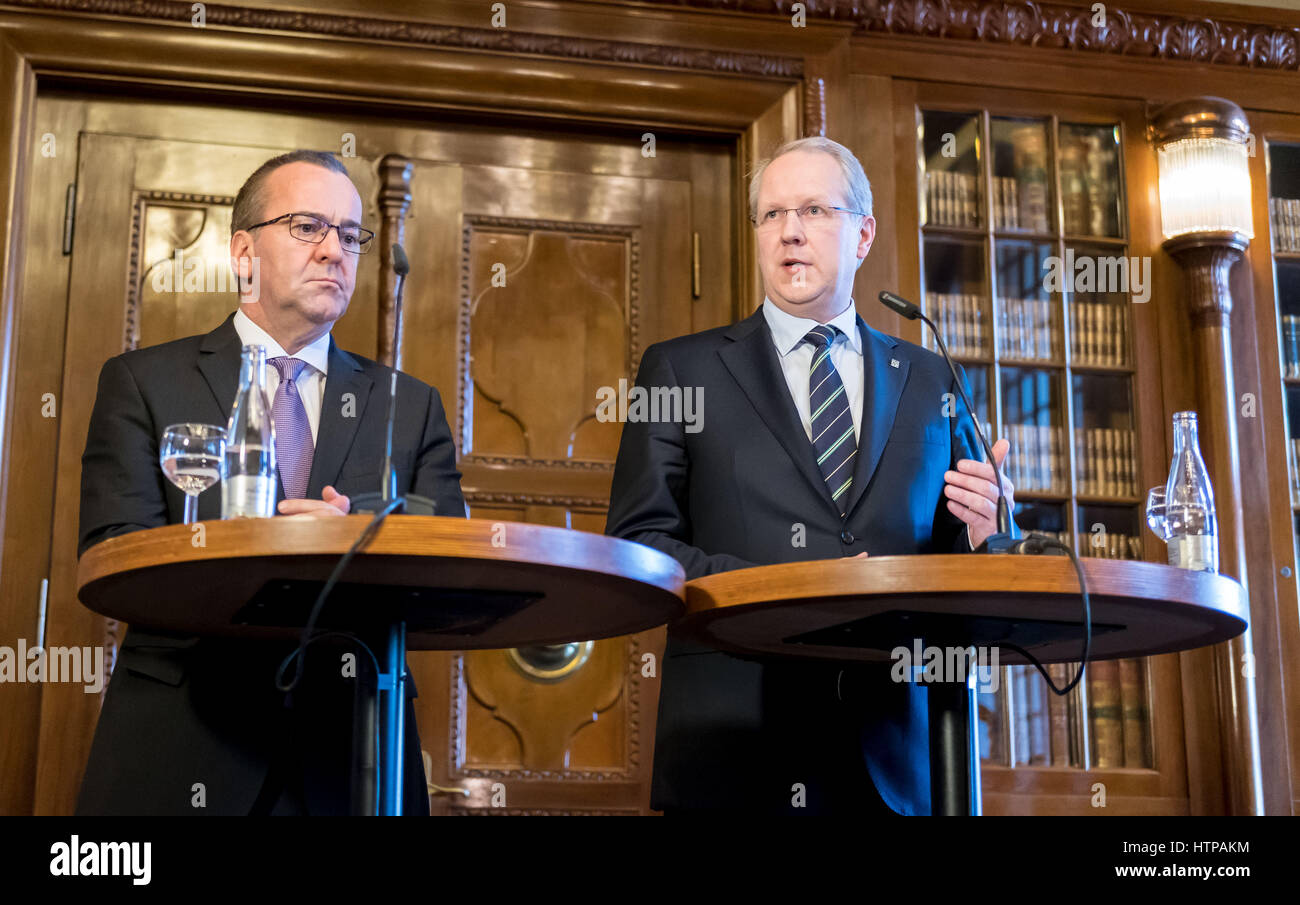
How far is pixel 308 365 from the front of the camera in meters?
2.39

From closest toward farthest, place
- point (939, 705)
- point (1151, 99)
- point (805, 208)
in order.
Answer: point (939, 705)
point (805, 208)
point (1151, 99)

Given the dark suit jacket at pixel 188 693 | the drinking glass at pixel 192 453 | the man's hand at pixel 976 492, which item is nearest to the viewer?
the drinking glass at pixel 192 453

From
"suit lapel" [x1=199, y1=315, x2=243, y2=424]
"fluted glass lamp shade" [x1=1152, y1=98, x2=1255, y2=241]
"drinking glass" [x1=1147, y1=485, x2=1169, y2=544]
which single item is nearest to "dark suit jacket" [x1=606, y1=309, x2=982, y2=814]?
"drinking glass" [x1=1147, y1=485, x2=1169, y2=544]

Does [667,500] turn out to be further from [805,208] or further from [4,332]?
[4,332]

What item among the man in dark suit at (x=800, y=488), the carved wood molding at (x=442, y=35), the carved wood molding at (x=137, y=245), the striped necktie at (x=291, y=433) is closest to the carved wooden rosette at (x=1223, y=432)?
the carved wood molding at (x=442, y=35)

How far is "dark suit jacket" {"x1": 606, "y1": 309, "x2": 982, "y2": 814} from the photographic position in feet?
7.29

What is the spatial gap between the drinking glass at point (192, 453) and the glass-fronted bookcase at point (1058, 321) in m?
2.55

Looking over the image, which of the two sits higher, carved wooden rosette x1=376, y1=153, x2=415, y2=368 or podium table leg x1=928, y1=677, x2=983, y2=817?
carved wooden rosette x1=376, y1=153, x2=415, y2=368

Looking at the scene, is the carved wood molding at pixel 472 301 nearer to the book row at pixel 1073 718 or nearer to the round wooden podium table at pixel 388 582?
the book row at pixel 1073 718

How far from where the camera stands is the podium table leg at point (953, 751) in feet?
6.52

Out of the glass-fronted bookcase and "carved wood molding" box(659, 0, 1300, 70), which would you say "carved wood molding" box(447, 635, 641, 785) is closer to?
the glass-fronted bookcase
